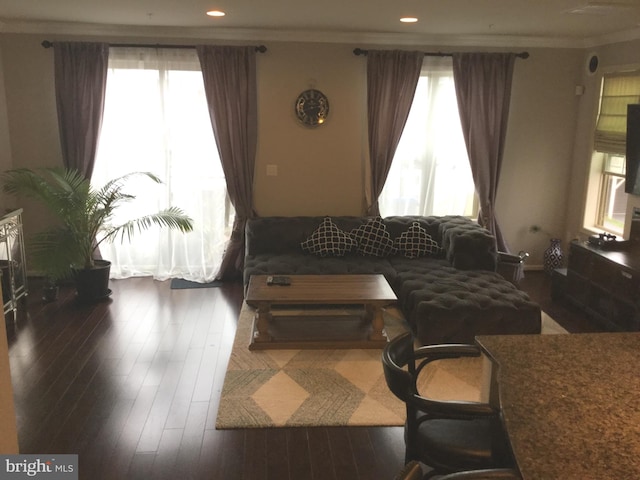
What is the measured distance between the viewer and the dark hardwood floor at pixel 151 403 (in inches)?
108

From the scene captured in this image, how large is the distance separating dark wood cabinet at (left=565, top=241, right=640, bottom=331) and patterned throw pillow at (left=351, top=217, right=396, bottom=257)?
1.69 metres

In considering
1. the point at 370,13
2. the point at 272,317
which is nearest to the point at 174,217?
the point at 272,317

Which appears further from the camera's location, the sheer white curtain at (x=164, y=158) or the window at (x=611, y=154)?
the sheer white curtain at (x=164, y=158)

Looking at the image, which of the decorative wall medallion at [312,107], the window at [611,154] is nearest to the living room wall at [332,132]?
the decorative wall medallion at [312,107]

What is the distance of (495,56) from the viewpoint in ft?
18.1

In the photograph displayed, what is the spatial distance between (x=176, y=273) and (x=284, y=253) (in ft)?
4.28

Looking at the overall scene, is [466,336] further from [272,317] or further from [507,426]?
[507,426]

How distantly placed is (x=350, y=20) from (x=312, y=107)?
1.06 metres

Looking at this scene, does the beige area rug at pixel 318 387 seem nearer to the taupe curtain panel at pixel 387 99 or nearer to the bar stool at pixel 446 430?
the bar stool at pixel 446 430

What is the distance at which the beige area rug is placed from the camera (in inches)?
124

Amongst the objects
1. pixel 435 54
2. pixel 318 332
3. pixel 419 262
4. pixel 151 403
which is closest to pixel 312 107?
pixel 435 54

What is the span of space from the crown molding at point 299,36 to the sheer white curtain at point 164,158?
18 centimetres

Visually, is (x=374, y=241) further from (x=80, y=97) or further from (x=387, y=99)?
(x=80, y=97)

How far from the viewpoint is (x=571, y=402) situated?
1.64 metres
